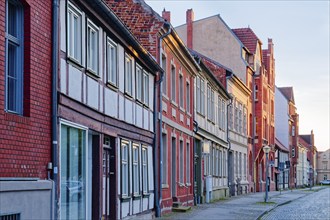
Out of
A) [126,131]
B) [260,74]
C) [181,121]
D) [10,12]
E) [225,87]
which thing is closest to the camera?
[10,12]

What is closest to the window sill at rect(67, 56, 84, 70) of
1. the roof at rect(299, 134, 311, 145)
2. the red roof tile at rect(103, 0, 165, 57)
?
the red roof tile at rect(103, 0, 165, 57)

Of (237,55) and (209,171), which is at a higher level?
(237,55)

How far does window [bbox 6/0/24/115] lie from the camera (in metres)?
11.4

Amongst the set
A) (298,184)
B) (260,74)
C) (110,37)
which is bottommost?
(298,184)

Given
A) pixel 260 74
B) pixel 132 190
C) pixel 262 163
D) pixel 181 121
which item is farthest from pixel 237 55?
pixel 132 190

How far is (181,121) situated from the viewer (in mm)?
29594

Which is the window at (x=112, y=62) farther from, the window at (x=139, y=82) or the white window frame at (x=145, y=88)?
the white window frame at (x=145, y=88)

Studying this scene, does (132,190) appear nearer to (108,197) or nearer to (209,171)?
(108,197)

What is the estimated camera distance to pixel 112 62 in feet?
60.4

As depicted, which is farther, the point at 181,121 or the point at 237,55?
the point at 237,55

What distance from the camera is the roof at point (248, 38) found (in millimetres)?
58594

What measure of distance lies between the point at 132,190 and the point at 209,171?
17.8 meters

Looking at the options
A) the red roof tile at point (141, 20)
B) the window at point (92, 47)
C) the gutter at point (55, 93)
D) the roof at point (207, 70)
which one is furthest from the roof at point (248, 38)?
the gutter at point (55, 93)

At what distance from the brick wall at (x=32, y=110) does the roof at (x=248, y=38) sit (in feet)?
154
